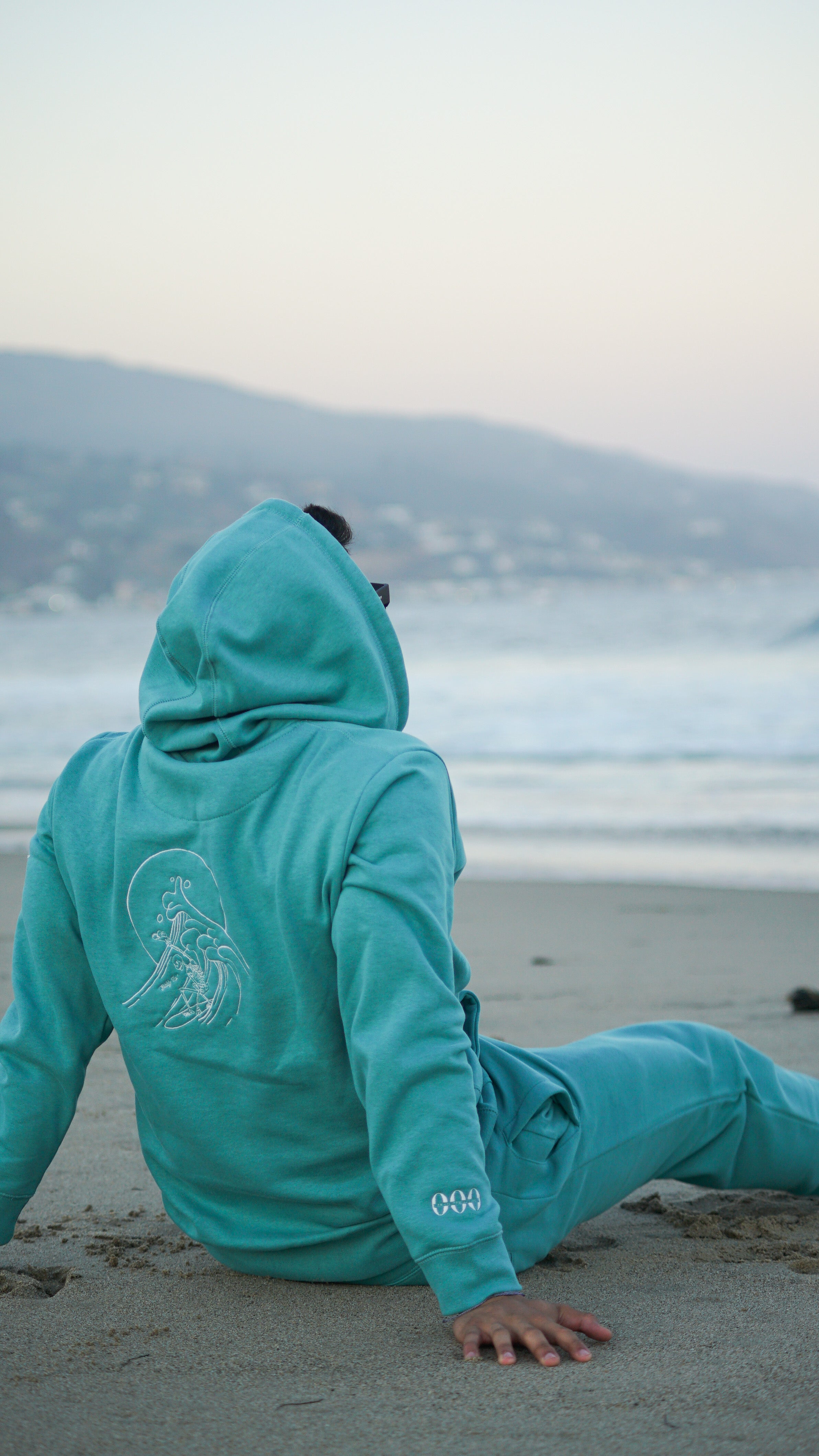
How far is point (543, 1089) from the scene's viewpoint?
70.6 inches

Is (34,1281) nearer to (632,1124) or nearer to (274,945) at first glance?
(274,945)

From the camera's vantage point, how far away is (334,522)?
1.83 meters

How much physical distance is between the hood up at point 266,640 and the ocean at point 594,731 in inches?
202

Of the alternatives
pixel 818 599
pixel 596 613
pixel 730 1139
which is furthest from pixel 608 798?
pixel 818 599

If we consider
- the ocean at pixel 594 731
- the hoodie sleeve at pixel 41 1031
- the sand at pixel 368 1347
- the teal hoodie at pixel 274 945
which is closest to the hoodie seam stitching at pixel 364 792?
the teal hoodie at pixel 274 945

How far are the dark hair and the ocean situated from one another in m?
4.97

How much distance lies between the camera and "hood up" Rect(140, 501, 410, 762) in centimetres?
156

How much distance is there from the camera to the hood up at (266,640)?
1560 millimetres

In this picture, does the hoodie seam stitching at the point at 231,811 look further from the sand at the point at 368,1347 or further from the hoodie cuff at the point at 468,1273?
the sand at the point at 368,1347

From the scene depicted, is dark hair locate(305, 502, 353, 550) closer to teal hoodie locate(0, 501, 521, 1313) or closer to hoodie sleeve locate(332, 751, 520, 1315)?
teal hoodie locate(0, 501, 521, 1313)

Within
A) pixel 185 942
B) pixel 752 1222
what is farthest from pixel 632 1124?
pixel 185 942

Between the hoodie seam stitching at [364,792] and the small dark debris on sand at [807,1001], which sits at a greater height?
the hoodie seam stitching at [364,792]

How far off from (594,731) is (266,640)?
37.4ft

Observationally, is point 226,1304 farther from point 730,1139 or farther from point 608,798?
point 608,798
